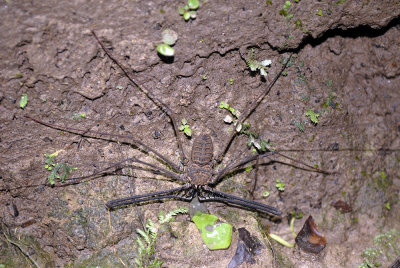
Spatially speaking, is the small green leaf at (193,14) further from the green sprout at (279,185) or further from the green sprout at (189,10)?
the green sprout at (279,185)

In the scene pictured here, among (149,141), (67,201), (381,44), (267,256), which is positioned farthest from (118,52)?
(381,44)

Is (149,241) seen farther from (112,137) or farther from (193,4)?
(193,4)

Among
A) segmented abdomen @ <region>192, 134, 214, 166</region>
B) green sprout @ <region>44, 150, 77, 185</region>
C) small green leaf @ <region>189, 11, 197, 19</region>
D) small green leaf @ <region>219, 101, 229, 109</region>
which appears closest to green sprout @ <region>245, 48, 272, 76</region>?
small green leaf @ <region>219, 101, 229, 109</region>

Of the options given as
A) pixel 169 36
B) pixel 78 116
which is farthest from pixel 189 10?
pixel 78 116

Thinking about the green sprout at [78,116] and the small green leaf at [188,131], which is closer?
the green sprout at [78,116]

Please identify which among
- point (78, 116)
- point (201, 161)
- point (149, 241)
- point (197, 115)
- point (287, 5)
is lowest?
point (149, 241)

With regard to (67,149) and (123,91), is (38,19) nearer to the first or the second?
(123,91)

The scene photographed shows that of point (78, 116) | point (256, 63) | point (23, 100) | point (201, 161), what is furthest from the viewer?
point (201, 161)

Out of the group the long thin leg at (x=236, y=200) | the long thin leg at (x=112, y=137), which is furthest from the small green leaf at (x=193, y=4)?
the long thin leg at (x=236, y=200)
